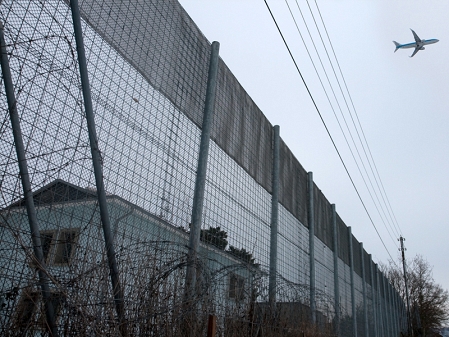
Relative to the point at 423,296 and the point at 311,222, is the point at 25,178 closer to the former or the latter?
the point at 311,222

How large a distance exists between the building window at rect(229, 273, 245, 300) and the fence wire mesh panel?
0.11 ft

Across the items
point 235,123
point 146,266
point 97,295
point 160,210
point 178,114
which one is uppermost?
point 235,123

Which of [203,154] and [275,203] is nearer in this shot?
[203,154]

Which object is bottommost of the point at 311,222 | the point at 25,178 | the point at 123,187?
the point at 25,178

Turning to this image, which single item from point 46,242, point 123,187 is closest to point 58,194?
point 46,242

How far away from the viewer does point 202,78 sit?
5.70 metres

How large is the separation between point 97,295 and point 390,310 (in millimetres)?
24967

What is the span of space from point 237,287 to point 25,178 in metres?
2.54

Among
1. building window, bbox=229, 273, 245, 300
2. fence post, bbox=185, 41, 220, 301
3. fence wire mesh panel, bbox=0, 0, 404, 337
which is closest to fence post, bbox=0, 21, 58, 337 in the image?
fence wire mesh panel, bbox=0, 0, 404, 337

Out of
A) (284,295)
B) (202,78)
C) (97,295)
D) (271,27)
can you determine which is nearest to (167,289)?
(97,295)

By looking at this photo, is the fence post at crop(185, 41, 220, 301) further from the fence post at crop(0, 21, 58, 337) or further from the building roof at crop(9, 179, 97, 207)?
the fence post at crop(0, 21, 58, 337)

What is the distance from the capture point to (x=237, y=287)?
4.58m

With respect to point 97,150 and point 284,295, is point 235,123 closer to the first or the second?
point 284,295

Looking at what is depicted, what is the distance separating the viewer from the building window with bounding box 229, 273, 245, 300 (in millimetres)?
4570
